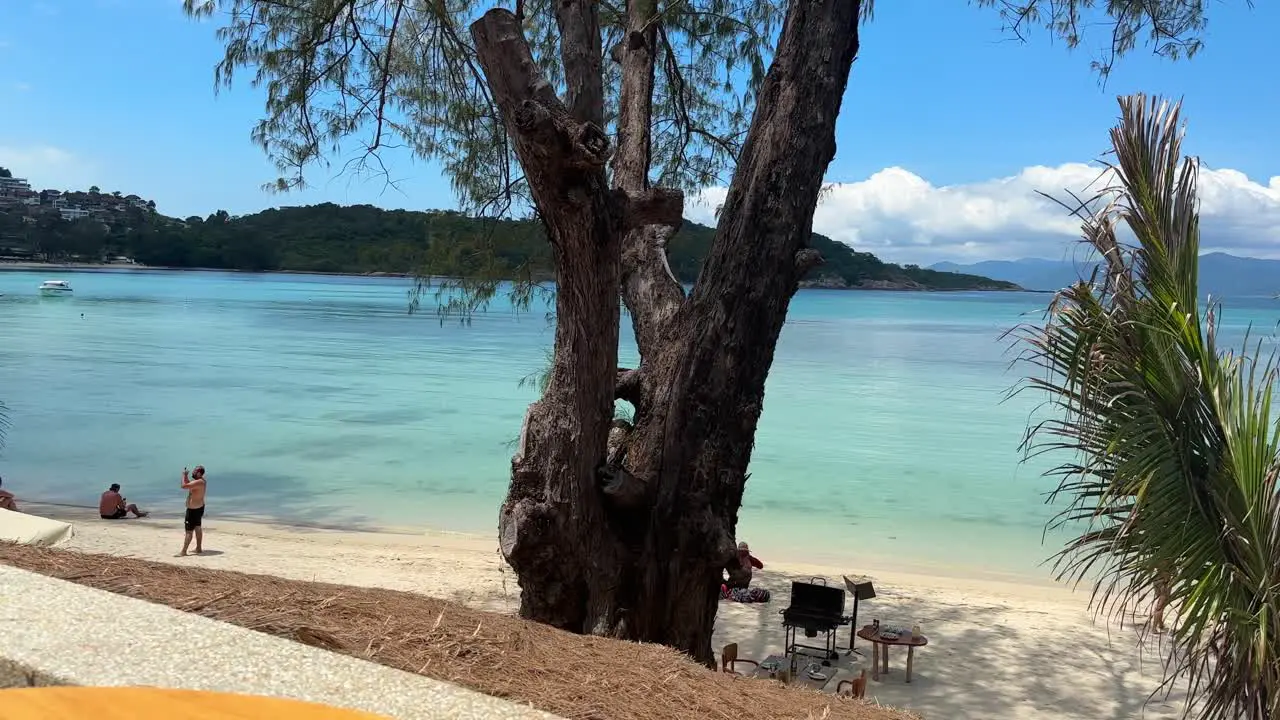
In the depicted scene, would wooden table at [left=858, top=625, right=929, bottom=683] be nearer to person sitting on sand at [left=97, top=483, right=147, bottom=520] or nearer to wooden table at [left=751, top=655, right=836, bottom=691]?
wooden table at [left=751, top=655, right=836, bottom=691]

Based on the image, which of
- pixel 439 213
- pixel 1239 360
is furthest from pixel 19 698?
pixel 439 213

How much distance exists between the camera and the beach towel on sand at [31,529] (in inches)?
284

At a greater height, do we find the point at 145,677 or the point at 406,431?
the point at 145,677

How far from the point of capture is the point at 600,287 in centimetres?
470

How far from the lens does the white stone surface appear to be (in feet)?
7.47

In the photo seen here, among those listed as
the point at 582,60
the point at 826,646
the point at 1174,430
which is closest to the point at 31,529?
the point at 582,60

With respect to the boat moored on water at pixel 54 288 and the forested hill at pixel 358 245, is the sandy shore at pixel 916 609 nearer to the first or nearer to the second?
the forested hill at pixel 358 245

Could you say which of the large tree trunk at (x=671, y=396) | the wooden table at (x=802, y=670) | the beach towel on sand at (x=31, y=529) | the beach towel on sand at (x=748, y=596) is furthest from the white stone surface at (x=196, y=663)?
the beach towel on sand at (x=748, y=596)

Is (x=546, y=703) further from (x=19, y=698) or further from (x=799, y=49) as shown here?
(x=799, y=49)

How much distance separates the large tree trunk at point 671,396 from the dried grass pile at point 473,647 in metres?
1.19

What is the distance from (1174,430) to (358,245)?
11.5 meters

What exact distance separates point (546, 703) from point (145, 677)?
0.98 m

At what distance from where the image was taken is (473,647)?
294 cm

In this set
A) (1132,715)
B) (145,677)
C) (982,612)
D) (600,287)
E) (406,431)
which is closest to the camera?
(145,677)
